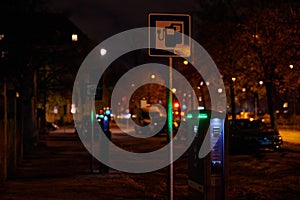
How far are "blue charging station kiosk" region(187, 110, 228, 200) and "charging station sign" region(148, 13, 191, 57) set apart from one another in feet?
3.50

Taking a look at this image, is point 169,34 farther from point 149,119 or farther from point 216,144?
point 149,119

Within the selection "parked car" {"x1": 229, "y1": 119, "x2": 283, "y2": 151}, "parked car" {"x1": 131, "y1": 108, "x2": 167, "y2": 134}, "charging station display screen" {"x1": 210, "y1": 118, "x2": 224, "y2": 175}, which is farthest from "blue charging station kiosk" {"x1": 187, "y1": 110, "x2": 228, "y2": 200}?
"parked car" {"x1": 131, "y1": 108, "x2": 167, "y2": 134}

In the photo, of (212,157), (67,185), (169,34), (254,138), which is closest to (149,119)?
(254,138)

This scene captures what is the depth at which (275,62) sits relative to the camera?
32.0m

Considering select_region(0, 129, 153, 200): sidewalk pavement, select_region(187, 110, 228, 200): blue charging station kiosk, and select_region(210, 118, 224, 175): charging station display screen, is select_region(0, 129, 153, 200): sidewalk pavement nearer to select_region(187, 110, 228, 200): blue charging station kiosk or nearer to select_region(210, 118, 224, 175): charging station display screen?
select_region(187, 110, 228, 200): blue charging station kiosk

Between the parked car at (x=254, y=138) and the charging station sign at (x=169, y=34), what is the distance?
18790 mm

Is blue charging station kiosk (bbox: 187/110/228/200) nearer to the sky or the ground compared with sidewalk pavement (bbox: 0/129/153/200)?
nearer to the sky

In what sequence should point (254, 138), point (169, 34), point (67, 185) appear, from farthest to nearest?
point (254, 138), point (67, 185), point (169, 34)

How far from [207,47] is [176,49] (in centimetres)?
3133

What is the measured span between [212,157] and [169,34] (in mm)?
2010

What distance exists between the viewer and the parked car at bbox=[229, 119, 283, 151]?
1070 inches

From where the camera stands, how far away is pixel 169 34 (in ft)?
29.8

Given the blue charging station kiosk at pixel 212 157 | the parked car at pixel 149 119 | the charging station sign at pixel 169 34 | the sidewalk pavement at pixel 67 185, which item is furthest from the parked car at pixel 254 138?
the parked car at pixel 149 119

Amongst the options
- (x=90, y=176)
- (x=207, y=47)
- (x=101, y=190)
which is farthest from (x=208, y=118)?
(x=207, y=47)
